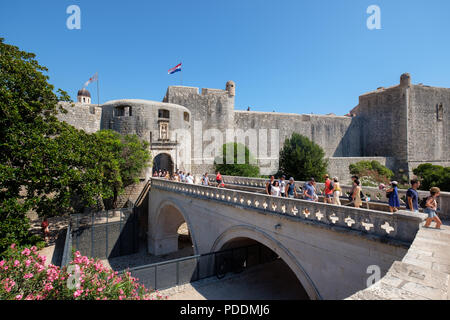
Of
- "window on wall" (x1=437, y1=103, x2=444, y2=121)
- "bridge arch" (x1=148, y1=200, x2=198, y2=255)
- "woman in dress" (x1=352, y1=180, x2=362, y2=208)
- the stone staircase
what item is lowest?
"bridge arch" (x1=148, y1=200, x2=198, y2=255)

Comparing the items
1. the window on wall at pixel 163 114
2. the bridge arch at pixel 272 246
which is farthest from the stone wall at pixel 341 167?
the bridge arch at pixel 272 246

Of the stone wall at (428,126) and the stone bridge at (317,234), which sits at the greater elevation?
the stone wall at (428,126)

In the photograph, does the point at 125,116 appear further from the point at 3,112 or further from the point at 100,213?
the point at 3,112

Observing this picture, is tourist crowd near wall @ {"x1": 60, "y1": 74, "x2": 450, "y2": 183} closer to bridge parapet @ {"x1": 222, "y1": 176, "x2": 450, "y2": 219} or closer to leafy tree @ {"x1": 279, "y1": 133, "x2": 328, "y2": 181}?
leafy tree @ {"x1": 279, "y1": 133, "x2": 328, "y2": 181}

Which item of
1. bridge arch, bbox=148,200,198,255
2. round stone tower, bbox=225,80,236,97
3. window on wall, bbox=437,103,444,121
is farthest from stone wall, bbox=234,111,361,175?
bridge arch, bbox=148,200,198,255

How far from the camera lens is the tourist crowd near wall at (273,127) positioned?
21891 mm

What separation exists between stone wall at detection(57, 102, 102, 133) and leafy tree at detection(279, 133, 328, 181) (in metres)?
18.6

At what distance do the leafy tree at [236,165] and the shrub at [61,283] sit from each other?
19.8 metres

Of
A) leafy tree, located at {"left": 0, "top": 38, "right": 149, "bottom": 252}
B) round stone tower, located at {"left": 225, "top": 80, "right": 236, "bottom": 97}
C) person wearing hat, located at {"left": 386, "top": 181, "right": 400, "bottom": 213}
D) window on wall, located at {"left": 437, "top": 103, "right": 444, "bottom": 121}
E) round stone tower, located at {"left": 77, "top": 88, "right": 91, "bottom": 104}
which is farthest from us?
round stone tower, located at {"left": 77, "top": 88, "right": 91, "bottom": 104}

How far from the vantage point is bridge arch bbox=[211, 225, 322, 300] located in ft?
21.7

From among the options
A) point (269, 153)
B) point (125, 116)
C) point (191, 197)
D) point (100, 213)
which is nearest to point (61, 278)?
point (191, 197)

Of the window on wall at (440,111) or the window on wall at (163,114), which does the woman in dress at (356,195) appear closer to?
the window on wall at (163,114)

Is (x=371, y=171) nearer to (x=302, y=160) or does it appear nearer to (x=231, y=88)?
→ (x=302, y=160)

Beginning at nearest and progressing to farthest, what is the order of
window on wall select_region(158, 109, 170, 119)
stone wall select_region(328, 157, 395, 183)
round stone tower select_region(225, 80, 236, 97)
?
window on wall select_region(158, 109, 170, 119)
stone wall select_region(328, 157, 395, 183)
round stone tower select_region(225, 80, 236, 97)
